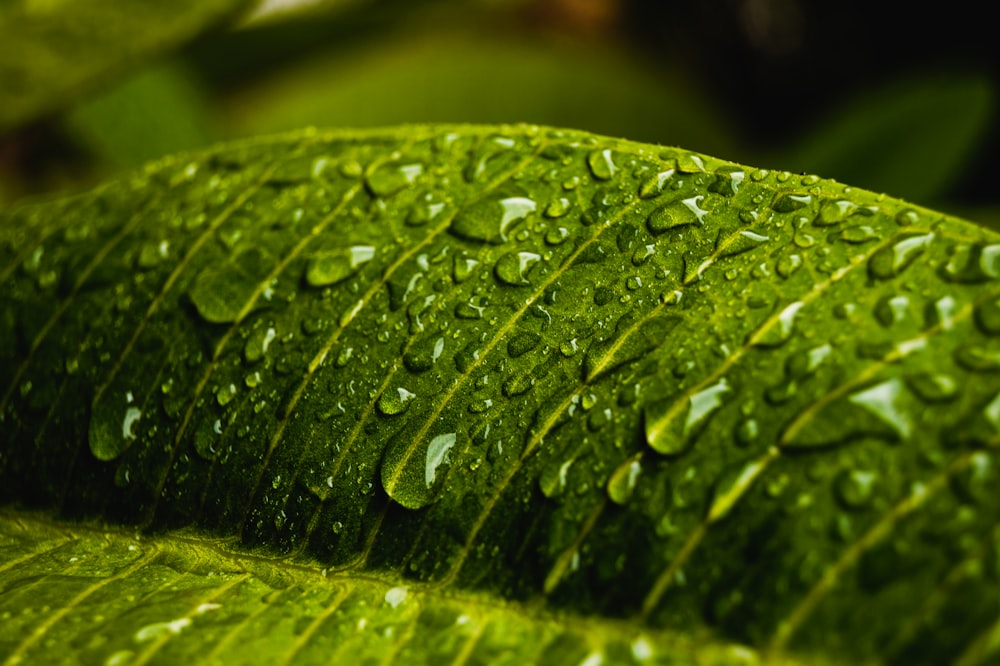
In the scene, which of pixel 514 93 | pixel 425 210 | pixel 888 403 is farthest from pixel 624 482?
pixel 514 93

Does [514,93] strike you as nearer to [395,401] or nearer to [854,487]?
[395,401]

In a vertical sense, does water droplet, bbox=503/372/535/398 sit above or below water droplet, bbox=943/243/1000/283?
below

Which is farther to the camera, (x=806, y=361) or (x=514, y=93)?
(x=514, y=93)

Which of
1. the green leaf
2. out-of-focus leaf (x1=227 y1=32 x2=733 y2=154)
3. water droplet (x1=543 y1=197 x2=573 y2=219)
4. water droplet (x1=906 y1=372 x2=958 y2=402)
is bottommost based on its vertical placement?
water droplet (x1=906 y1=372 x2=958 y2=402)

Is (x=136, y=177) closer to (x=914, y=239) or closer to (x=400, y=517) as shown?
(x=400, y=517)

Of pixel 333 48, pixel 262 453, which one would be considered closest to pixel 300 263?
pixel 262 453

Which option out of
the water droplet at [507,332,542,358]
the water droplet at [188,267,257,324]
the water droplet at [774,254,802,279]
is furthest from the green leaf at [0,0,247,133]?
the water droplet at [774,254,802,279]

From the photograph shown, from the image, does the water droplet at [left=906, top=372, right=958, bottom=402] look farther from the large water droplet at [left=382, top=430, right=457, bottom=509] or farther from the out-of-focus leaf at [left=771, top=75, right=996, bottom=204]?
the out-of-focus leaf at [left=771, top=75, right=996, bottom=204]
